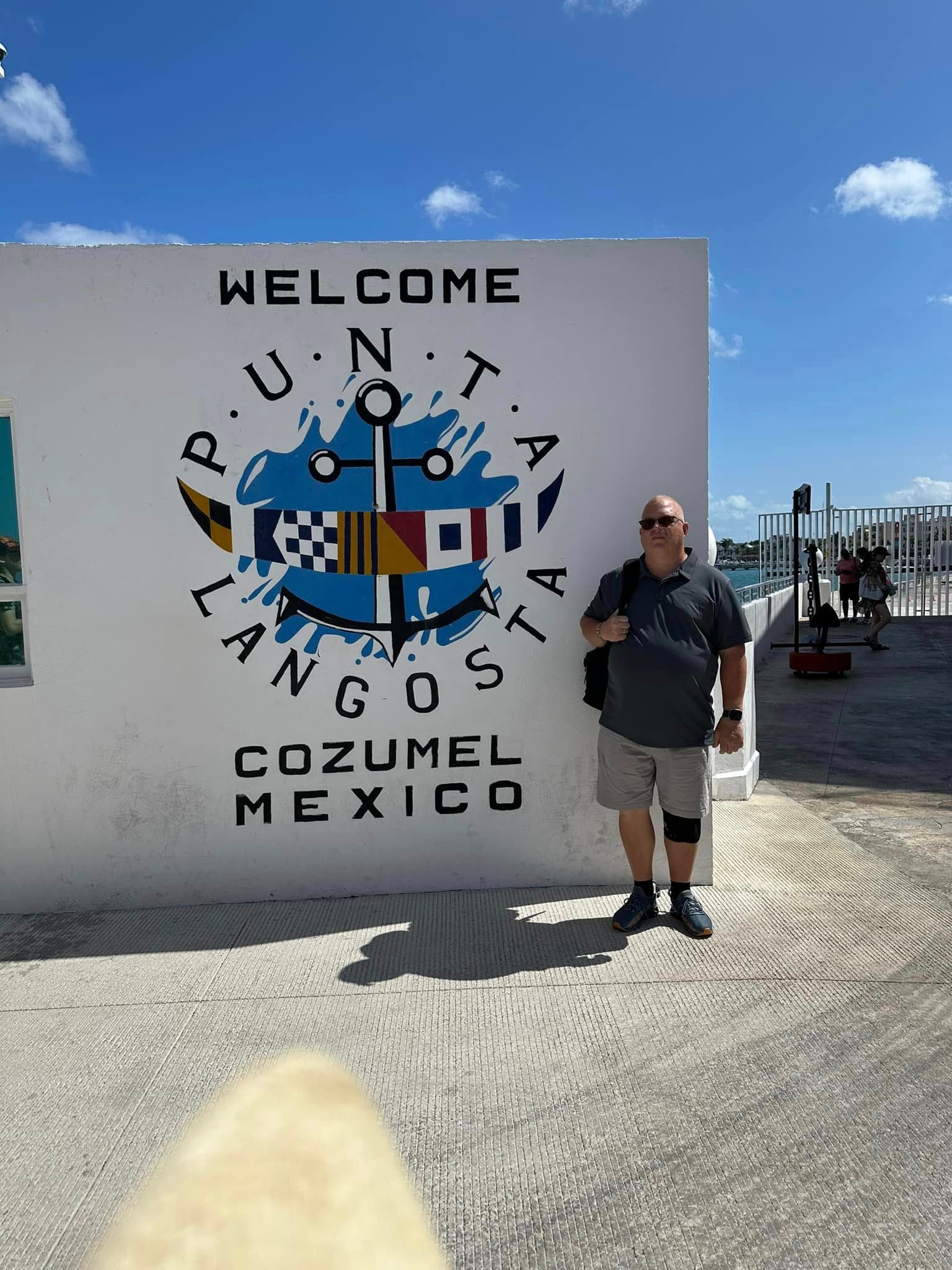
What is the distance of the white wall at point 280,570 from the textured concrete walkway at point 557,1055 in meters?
0.35

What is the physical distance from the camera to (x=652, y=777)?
4164 mm

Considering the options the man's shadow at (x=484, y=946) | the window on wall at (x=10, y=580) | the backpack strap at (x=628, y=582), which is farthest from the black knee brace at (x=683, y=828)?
the window on wall at (x=10, y=580)

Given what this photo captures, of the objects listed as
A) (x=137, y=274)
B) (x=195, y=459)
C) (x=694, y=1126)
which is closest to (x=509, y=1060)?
(x=694, y=1126)

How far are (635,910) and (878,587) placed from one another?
45.8ft

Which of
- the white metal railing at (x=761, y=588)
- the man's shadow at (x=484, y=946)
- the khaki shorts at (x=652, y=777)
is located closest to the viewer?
the man's shadow at (x=484, y=946)

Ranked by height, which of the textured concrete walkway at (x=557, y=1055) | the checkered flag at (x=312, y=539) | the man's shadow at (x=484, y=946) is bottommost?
the textured concrete walkway at (x=557, y=1055)

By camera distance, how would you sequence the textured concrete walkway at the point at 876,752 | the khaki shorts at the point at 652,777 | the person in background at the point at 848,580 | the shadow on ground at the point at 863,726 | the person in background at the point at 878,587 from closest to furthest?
the khaki shorts at the point at 652,777
the textured concrete walkway at the point at 876,752
the shadow on ground at the point at 863,726
the person in background at the point at 878,587
the person in background at the point at 848,580

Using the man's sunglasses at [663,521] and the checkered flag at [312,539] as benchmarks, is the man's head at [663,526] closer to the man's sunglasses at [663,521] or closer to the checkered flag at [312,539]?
the man's sunglasses at [663,521]

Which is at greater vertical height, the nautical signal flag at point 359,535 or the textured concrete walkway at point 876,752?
the nautical signal flag at point 359,535

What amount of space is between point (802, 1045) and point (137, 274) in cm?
439

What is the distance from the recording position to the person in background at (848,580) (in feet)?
62.5

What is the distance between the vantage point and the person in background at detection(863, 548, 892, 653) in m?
15.9

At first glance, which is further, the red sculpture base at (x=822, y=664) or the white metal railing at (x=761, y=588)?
the white metal railing at (x=761, y=588)

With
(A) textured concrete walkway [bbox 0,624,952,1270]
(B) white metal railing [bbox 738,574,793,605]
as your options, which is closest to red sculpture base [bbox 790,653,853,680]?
(B) white metal railing [bbox 738,574,793,605]
